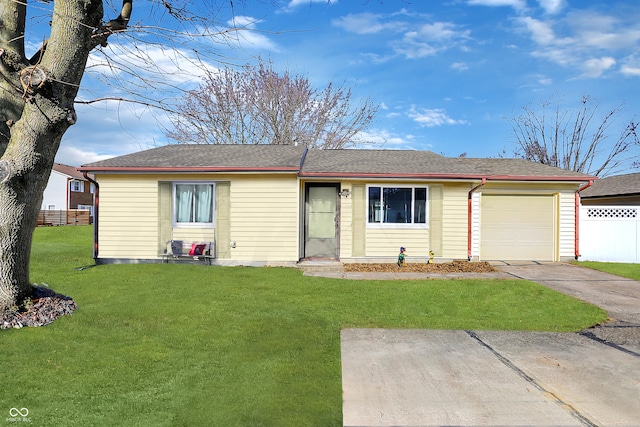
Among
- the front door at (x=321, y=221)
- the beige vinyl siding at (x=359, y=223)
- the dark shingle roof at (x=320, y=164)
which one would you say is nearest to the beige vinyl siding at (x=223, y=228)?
the dark shingle roof at (x=320, y=164)

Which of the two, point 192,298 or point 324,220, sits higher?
point 324,220

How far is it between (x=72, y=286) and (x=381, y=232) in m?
7.56

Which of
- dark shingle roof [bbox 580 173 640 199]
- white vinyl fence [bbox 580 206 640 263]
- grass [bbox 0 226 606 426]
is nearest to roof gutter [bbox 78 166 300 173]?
grass [bbox 0 226 606 426]

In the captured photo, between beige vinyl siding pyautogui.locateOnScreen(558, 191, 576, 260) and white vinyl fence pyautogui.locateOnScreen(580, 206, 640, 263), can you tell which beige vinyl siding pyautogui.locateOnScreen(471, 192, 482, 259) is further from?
white vinyl fence pyautogui.locateOnScreen(580, 206, 640, 263)

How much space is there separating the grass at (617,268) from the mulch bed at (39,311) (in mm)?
11515

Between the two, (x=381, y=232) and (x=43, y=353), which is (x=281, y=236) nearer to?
(x=381, y=232)

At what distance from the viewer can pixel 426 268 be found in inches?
393

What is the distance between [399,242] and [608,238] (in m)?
6.55

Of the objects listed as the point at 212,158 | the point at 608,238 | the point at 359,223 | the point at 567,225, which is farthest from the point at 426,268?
the point at 212,158

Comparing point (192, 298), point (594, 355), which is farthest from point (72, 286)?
point (594, 355)

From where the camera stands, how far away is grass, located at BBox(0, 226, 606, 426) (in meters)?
2.96

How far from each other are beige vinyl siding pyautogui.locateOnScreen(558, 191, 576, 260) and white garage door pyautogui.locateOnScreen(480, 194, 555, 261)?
8.7 inches

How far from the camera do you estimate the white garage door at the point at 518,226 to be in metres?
11.7

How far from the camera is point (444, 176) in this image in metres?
10.6
